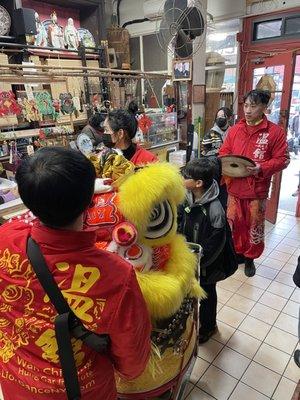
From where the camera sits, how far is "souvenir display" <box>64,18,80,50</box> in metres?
3.79

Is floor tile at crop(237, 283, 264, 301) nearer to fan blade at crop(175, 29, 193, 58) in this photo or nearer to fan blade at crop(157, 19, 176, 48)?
fan blade at crop(175, 29, 193, 58)

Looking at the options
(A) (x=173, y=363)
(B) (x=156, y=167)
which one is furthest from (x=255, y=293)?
(B) (x=156, y=167)

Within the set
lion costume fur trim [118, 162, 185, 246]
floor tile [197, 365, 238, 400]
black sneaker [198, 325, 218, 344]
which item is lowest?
floor tile [197, 365, 238, 400]

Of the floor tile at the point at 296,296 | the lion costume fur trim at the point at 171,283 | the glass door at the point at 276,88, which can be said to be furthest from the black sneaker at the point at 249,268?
the lion costume fur trim at the point at 171,283

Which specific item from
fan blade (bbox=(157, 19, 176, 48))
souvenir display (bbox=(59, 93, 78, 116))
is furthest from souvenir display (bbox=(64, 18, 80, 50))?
souvenir display (bbox=(59, 93, 78, 116))

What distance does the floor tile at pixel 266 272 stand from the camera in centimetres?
277

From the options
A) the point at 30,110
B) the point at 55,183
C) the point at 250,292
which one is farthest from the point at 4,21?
the point at 250,292

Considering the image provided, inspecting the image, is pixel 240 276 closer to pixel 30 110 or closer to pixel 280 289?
pixel 280 289

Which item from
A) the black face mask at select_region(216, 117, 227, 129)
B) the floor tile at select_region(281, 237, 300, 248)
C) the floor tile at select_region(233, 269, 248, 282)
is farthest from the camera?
the floor tile at select_region(281, 237, 300, 248)

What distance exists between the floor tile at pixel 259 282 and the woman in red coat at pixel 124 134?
1.61m

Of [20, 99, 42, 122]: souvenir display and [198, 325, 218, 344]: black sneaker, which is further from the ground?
[20, 99, 42, 122]: souvenir display

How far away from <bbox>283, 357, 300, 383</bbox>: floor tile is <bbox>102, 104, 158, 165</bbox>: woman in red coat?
1.52m

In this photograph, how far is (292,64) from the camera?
3.57m

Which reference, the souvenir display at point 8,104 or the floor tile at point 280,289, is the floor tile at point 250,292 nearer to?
the floor tile at point 280,289
